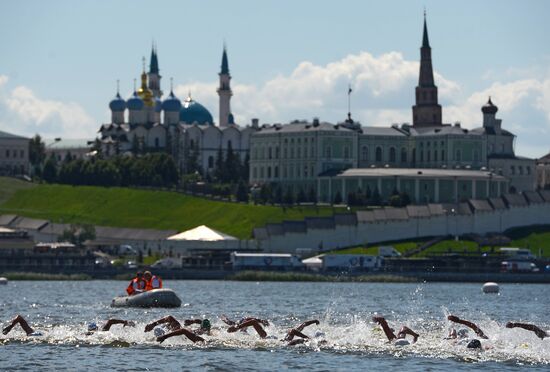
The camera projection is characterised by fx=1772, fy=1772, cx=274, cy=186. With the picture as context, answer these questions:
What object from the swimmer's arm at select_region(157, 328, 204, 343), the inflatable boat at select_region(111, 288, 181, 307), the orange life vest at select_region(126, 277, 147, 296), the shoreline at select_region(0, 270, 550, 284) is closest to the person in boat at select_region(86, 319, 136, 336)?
the swimmer's arm at select_region(157, 328, 204, 343)

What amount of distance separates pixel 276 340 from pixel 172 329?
4.09 meters

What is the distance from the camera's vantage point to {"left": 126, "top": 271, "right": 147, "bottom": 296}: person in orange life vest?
95.4m

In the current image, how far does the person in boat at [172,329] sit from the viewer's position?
65.6 m

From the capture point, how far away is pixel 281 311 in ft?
322

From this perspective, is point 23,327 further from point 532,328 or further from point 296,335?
point 532,328

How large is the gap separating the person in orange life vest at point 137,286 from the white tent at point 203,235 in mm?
91756

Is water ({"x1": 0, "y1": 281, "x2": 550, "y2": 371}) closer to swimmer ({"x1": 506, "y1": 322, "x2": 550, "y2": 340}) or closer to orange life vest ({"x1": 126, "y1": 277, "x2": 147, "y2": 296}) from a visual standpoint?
swimmer ({"x1": 506, "y1": 322, "x2": 550, "y2": 340})

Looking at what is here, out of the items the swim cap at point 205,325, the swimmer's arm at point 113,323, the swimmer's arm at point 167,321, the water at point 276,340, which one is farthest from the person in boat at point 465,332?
→ the swimmer's arm at point 113,323

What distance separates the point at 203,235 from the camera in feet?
630

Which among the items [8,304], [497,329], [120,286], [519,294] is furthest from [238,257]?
[497,329]

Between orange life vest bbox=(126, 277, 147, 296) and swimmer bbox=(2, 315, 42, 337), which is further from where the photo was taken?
orange life vest bbox=(126, 277, 147, 296)

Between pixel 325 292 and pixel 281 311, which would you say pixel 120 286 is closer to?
pixel 325 292

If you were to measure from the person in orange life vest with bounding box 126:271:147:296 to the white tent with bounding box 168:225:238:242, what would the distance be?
91756mm

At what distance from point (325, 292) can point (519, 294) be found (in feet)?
48.2
